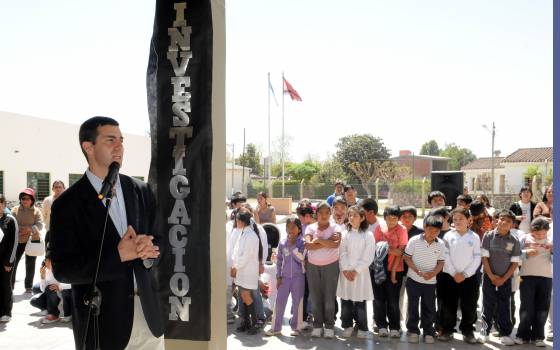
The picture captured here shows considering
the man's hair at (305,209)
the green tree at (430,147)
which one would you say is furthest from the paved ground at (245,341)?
the green tree at (430,147)

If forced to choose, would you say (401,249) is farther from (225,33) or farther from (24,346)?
(24,346)

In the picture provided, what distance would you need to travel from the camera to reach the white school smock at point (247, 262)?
19.1 feet

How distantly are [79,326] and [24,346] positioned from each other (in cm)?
346

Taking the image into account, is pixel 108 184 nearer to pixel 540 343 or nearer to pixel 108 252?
pixel 108 252

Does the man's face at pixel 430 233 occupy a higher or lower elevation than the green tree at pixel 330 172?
lower

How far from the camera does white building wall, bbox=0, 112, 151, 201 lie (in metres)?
22.4

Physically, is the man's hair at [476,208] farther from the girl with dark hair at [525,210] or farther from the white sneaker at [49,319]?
the white sneaker at [49,319]

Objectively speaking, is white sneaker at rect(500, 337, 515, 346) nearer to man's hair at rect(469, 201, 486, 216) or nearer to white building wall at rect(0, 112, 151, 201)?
man's hair at rect(469, 201, 486, 216)

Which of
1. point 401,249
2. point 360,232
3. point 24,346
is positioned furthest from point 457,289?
point 24,346

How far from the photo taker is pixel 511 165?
4994cm

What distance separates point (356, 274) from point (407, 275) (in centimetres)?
64

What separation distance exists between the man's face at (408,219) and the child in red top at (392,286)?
0.30 m

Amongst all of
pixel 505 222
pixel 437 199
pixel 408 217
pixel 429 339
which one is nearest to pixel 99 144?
pixel 429 339

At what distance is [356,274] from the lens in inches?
223
